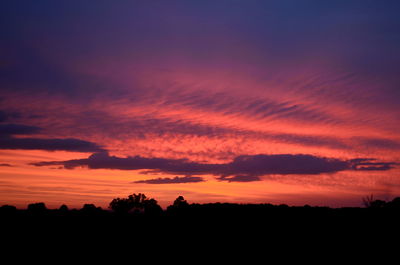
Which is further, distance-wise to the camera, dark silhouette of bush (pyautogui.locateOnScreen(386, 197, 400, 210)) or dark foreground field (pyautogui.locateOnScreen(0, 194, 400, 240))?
dark silhouette of bush (pyautogui.locateOnScreen(386, 197, 400, 210))

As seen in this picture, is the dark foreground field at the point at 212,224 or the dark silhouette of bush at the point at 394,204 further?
the dark silhouette of bush at the point at 394,204

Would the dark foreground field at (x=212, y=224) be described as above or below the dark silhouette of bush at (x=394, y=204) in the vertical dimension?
below

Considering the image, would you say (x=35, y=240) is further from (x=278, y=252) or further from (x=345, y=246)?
(x=345, y=246)

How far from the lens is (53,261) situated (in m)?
26.1

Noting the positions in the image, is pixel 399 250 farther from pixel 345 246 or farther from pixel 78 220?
pixel 78 220

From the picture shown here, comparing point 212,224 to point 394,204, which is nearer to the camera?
point 212,224

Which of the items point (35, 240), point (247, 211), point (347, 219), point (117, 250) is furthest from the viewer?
point (247, 211)

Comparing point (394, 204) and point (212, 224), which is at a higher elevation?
point (394, 204)

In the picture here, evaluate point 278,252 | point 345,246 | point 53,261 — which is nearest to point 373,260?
point 345,246

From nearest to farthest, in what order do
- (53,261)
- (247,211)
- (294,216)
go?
(53,261), (294,216), (247,211)

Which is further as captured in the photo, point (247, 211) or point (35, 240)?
point (247, 211)

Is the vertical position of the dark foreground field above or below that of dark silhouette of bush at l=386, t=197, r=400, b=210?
below

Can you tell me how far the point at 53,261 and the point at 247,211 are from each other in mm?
25298

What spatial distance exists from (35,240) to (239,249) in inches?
621
